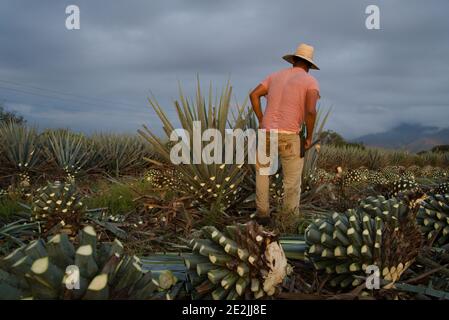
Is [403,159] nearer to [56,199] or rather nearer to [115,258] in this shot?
[56,199]

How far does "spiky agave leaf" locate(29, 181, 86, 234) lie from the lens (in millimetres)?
3404

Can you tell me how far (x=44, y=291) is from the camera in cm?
140

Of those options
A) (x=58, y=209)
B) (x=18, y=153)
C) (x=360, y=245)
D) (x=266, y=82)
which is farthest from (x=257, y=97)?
(x=18, y=153)

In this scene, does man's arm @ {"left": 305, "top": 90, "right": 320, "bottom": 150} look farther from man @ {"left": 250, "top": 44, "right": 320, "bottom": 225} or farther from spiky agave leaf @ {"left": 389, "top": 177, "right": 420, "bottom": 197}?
spiky agave leaf @ {"left": 389, "top": 177, "right": 420, "bottom": 197}

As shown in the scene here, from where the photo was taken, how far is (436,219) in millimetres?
2865

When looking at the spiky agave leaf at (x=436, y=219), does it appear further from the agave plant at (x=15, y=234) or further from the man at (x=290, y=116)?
the agave plant at (x=15, y=234)

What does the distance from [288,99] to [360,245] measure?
2805 mm

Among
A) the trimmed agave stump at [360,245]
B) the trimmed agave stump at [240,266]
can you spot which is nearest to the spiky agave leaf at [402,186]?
the trimmed agave stump at [360,245]

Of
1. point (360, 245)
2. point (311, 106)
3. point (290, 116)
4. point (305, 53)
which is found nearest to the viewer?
point (360, 245)

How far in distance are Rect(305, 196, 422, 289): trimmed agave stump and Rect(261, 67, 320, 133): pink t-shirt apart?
95.8 inches

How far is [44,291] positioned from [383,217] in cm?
183

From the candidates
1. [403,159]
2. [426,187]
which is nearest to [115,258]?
[426,187]

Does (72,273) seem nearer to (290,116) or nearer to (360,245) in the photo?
(360,245)

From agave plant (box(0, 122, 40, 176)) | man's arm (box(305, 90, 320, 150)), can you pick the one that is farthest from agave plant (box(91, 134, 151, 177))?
man's arm (box(305, 90, 320, 150))
